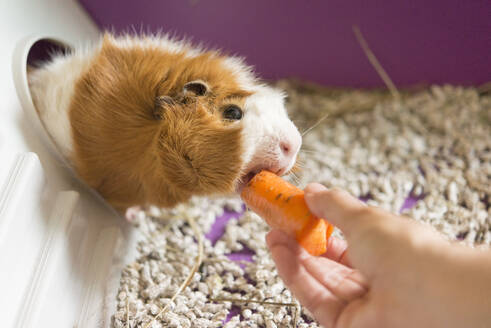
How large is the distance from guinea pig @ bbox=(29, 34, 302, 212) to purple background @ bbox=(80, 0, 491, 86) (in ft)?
2.15

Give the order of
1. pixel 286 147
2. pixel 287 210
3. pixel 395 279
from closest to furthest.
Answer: pixel 395 279 → pixel 287 210 → pixel 286 147

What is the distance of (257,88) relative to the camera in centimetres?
131

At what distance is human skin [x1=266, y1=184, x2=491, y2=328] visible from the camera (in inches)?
26.0

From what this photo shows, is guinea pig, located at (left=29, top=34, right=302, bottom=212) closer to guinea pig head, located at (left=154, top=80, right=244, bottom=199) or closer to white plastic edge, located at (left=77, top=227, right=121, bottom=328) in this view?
guinea pig head, located at (left=154, top=80, right=244, bottom=199)

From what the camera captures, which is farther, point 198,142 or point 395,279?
point 198,142

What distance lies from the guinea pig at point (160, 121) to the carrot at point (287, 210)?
58mm

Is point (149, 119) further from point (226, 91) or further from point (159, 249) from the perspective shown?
point (159, 249)

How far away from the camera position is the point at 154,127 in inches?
45.4

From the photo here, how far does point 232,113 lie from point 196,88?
0.12m

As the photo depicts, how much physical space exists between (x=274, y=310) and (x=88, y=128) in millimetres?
789

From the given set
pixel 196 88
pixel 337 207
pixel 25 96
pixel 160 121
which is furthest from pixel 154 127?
pixel 337 207

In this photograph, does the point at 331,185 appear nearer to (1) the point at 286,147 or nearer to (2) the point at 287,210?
(1) the point at 286,147

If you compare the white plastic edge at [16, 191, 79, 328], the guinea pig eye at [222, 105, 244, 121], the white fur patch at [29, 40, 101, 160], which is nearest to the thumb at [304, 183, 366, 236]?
the guinea pig eye at [222, 105, 244, 121]

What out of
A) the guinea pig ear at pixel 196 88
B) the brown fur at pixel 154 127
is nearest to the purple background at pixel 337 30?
the brown fur at pixel 154 127
